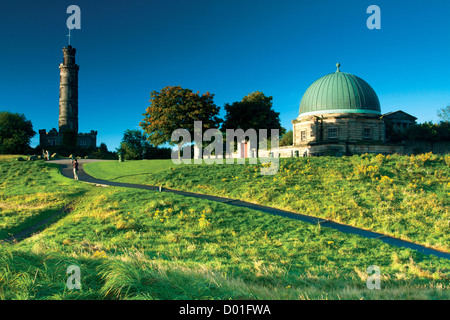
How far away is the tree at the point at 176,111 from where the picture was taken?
40.6 metres

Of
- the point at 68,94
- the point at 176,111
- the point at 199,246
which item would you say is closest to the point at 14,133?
the point at 68,94

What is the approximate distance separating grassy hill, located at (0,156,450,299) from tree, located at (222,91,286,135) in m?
22.1

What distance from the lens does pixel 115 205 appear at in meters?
17.8

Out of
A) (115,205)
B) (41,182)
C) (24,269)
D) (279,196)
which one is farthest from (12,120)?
(24,269)

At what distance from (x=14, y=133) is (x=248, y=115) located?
53437 millimetres

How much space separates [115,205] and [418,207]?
658 inches

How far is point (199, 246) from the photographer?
11.7 meters

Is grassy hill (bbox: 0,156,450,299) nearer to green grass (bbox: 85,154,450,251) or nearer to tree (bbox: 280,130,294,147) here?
green grass (bbox: 85,154,450,251)

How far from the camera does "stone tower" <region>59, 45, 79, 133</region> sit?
90.4 meters

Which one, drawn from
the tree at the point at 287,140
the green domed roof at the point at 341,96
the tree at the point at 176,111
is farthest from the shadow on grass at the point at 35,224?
the tree at the point at 287,140

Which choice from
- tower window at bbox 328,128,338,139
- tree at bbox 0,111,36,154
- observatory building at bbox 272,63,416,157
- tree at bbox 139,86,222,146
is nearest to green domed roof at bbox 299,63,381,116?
observatory building at bbox 272,63,416,157

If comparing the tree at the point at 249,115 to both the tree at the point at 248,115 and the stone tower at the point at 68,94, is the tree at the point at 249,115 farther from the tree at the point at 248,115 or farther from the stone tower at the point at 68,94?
the stone tower at the point at 68,94
